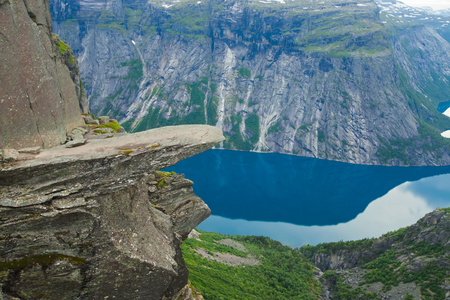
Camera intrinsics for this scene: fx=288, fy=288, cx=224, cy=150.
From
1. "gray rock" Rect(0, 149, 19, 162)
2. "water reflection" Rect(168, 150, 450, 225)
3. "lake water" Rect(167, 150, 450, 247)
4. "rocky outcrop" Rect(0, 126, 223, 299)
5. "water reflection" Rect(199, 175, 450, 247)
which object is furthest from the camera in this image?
"water reflection" Rect(168, 150, 450, 225)

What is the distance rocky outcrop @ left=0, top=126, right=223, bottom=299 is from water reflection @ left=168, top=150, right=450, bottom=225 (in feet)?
237

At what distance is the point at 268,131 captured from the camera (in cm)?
19825

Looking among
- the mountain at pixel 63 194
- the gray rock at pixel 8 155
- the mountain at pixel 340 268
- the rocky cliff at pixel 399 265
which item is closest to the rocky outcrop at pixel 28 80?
the mountain at pixel 63 194

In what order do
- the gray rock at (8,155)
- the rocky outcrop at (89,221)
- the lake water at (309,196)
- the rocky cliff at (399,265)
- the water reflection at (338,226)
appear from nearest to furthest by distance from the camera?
the gray rock at (8,155), the rocky outcrop at (89,221), the rocky cliff at (399,265), the water reflection at (338,226), the lake water at (309,196)

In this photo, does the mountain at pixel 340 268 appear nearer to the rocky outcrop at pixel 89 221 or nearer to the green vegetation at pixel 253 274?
the green vegetation at pixel 253 274

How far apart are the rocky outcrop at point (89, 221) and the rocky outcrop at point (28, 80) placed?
151 centimetres

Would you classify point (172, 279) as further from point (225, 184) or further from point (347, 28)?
point (347, 28)

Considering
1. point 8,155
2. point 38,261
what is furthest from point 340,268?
point 8,155

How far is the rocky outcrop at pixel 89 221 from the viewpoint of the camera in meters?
10.9

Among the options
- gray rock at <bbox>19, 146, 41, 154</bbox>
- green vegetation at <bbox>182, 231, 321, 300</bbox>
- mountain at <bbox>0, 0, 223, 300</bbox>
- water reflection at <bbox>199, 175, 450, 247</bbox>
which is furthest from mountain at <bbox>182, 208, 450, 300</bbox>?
water reflection at <bbox>199, 175, 450, 247</bbox>

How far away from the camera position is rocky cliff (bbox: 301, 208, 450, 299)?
124 feet

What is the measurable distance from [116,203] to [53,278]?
3.77 metres

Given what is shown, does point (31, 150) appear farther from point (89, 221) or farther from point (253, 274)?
point (253, 274)

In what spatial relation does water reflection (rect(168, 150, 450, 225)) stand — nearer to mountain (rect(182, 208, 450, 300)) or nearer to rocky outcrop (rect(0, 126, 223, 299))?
mountain (rect(182, 208, 450, 300))
